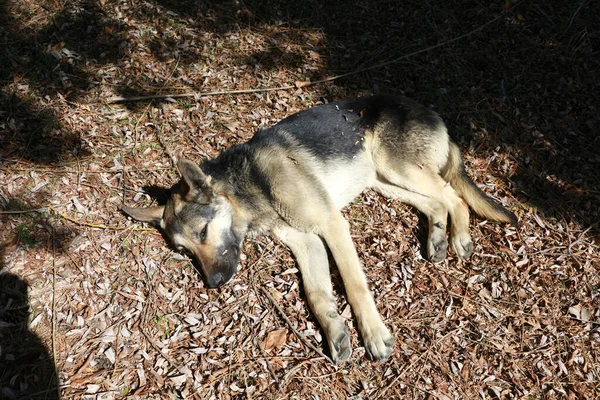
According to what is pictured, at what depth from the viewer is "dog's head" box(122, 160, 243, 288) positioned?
4062 mm

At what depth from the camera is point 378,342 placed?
3.69 metres

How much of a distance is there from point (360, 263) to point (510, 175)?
2352 mm

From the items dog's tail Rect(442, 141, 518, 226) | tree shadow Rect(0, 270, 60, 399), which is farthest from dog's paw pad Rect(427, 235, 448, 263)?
tree shadow Rect(0, 270, 60, 399)

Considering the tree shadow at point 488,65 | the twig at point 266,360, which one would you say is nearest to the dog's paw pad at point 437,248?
the tree shadow at point 488,65

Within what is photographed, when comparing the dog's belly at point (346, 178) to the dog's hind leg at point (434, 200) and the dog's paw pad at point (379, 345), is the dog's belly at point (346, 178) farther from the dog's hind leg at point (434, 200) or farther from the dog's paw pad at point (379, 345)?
the dog's paw pad at point (379, 345)

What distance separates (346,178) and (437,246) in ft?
4.19

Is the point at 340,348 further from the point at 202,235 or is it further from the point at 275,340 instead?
the point at 202,235

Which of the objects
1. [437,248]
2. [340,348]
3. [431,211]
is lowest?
[340,348]

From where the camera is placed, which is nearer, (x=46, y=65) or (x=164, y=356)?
(x=164, y=356)

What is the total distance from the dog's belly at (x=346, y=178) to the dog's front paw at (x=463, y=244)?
1215 millimetres

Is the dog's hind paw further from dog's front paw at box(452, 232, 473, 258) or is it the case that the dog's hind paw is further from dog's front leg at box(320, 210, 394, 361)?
dog's front paw at box(452, 232, 473, 258)

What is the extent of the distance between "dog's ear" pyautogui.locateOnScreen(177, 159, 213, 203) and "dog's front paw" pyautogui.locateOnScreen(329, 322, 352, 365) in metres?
1.89

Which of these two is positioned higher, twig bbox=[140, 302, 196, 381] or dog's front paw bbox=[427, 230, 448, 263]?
dog's front paw bbox=[427, 230, 448, 263]

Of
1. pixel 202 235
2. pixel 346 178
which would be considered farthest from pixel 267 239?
pixel 346 178
